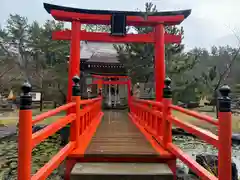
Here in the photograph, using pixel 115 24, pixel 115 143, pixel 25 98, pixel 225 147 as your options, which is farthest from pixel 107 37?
pixel 225 147

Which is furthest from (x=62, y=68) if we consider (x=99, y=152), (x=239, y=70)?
(x=239, y=70)

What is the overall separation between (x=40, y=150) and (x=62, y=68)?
1263 cm

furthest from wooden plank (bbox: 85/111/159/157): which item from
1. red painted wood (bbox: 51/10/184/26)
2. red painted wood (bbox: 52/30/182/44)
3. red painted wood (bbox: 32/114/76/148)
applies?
red painted wood (bbox: 51/10/184/26)

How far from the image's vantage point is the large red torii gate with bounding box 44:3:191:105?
21.5ft

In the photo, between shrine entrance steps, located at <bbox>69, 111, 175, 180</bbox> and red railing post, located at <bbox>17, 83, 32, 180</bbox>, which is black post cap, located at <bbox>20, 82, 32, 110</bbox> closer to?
red railing post, located at <bbox>17, 83, 32, 180</bbox>

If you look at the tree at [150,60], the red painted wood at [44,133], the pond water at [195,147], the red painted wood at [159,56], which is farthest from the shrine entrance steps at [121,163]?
the tree at [150,60]

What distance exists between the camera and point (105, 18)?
22.5 feet

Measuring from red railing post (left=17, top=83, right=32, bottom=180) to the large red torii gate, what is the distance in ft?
14.3

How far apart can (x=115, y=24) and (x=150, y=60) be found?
24.2 ft

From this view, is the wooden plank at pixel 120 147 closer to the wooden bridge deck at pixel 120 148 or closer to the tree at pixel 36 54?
the wooden bridge deck at pixel 120 148

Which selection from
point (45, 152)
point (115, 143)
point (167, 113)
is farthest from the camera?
point (45, 152)

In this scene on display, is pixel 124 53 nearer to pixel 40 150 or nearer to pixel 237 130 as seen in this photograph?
pixel 237 130

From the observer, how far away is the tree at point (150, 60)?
45.6 ft

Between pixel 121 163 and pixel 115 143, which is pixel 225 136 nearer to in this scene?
pixel 121 163
